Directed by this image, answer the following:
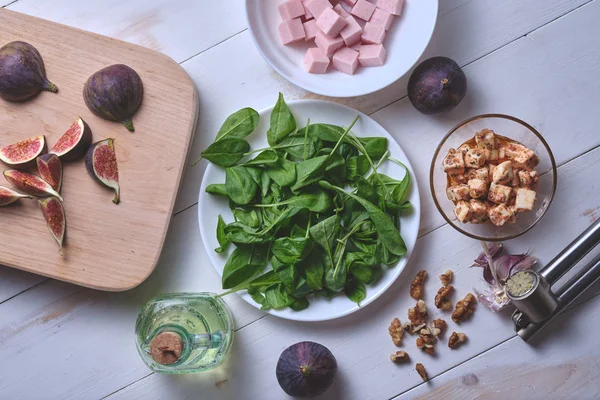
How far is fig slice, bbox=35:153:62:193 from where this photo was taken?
60.1 inches

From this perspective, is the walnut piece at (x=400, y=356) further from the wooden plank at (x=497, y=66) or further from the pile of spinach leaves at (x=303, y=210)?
the wooden plank at (x=497, y=66)

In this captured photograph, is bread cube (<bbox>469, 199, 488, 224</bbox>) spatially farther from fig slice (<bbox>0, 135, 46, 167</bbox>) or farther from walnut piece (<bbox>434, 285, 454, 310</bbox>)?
fig slice (<bbox>0, 135, 46, 167</bbox>)

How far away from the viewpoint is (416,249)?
1658 mm

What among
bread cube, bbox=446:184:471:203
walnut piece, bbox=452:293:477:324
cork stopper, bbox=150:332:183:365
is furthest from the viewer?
walnut piece, bbox=452:293:477:324

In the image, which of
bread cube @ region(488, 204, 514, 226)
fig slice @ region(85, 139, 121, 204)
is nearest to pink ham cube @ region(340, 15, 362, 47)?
bread cube @ region(488, 204, 514, 226)

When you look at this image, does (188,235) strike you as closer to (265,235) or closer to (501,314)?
(265,235)

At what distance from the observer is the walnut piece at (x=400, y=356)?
1.64 meters

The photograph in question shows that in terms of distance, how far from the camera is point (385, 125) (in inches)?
65.3

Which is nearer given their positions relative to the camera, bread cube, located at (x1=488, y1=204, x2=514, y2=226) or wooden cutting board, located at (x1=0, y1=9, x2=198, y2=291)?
bread cube, located at (x1=488, y1=204, x2=514, y2=226)

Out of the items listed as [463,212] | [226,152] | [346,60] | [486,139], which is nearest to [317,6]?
[346,60]

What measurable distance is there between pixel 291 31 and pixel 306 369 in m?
0.93

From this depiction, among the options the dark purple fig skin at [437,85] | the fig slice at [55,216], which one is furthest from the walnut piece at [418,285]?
the fig slice at [55,216]

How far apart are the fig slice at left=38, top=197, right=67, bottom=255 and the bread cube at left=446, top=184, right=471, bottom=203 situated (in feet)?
3.53

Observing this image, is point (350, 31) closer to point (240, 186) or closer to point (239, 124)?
point (239, 124)
